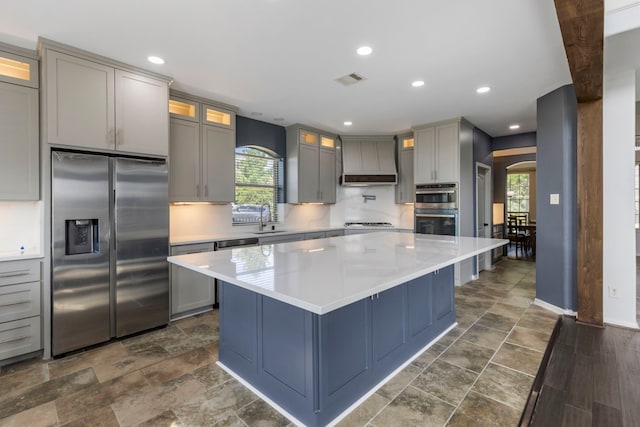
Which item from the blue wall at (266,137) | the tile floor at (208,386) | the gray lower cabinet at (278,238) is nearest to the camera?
the tile floor at (208,386)

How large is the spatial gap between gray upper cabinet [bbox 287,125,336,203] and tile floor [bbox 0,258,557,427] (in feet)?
8.96

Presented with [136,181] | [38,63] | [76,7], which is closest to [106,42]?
[76,7]

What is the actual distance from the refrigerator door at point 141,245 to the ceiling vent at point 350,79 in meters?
2.11

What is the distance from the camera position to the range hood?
18.6 feet

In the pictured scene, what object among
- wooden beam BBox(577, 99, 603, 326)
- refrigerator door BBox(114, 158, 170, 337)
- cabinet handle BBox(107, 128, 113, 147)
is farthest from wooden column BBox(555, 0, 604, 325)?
cabinet handle BBox(107, 128, 113, 147)

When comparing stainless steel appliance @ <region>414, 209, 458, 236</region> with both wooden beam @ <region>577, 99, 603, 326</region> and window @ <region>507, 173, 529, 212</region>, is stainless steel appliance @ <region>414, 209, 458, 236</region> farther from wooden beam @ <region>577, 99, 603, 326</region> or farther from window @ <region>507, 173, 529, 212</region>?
window @ <region>507, 173, 529, 212</region>

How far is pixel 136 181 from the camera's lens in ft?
9.79

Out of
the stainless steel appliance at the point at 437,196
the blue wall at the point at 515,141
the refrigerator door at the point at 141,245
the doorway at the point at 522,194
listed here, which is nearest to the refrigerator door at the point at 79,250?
the refrigerator door at the point at 141,245

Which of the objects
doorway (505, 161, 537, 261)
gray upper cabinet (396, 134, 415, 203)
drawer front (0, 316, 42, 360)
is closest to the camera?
drawer front (0, 316, 42, 360)

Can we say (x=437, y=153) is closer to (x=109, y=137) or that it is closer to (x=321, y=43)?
(x=321, y=43)

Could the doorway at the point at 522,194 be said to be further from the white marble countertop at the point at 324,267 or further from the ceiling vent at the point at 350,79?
the white marble countertop at the point at 324,267

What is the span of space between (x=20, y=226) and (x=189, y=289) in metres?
1.65

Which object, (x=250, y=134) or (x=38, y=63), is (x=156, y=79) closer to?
(x=38, y=63)

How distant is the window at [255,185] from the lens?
Result: 4695 millimetres
